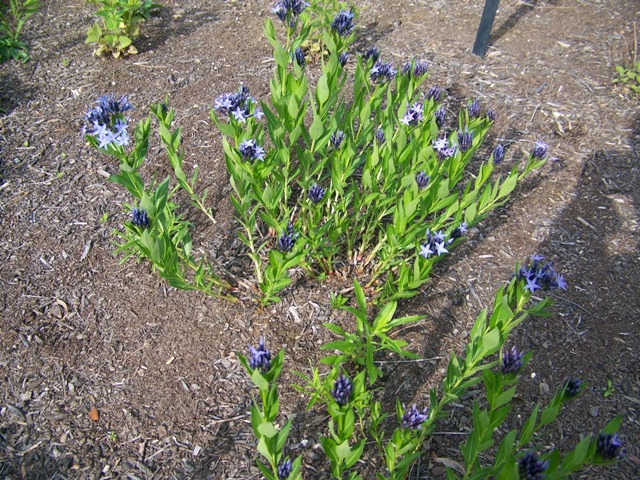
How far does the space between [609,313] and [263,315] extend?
185 centimetres

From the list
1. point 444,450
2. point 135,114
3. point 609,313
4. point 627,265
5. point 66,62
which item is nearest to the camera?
point 444,450

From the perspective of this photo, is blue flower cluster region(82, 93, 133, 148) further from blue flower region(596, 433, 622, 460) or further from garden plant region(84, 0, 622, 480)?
blue flower region(596, 433, 622, 460)

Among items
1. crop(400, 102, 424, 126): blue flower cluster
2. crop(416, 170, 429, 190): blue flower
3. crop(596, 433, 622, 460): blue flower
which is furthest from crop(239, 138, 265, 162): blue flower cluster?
crop(596, 433, 622, 460): blue flower

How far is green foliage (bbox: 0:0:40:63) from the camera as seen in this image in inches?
171

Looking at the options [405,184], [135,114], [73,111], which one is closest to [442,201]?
[405,184]

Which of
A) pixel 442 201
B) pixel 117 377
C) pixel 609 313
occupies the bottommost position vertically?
pixel 117 377

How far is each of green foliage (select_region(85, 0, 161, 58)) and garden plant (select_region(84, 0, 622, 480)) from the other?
1743 mm

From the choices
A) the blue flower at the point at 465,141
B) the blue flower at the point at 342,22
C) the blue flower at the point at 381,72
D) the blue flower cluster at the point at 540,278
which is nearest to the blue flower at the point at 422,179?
the blue flower at the point at 465,141

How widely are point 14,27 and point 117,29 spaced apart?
1097mm

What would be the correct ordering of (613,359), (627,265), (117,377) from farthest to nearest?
(627,265) < (613,359) < (117,377)

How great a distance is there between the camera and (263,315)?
2795 millimetres

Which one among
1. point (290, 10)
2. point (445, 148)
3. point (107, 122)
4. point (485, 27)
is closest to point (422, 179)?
point (445, 148)

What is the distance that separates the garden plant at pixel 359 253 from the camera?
1.90 m

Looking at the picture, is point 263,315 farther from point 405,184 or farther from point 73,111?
point 73,111
